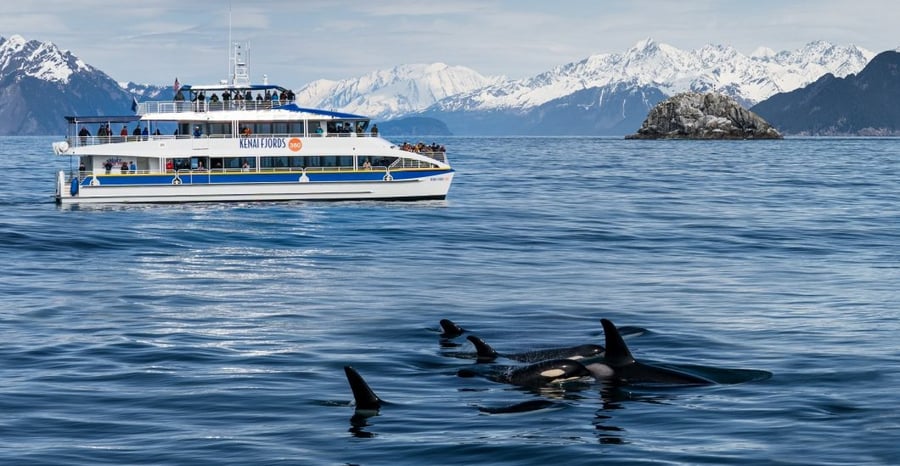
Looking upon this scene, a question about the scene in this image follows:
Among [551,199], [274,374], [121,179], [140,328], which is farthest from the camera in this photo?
[551,199]

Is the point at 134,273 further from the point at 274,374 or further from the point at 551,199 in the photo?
the point at 551,199

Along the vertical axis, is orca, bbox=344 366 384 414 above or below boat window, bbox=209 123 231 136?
below

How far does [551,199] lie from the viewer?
78.1 meters

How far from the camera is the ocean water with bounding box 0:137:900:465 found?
17.0 metres

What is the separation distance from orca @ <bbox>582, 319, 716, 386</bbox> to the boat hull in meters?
51.6

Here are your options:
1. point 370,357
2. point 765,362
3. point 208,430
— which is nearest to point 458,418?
point 208,430

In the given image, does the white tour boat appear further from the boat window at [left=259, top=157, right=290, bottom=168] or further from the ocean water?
the ocean water

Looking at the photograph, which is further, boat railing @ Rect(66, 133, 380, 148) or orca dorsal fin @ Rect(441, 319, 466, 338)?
boat railing @ Rect(66, 133, 380, 148)

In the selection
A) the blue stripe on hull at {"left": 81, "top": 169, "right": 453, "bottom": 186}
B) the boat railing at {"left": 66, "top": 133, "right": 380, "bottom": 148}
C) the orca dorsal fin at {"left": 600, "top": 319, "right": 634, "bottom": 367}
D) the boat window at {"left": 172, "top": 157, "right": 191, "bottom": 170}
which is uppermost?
the boat railing at {"left": 66, "top": 133, "right": 380, "bottom": 148}

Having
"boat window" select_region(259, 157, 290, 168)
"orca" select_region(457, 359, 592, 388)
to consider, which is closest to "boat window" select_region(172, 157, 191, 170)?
"boat window" select_region(259, 157, 290, 168)

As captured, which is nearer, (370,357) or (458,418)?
(458,418)

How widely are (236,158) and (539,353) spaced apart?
5138 cm

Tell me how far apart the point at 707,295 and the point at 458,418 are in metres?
15.9

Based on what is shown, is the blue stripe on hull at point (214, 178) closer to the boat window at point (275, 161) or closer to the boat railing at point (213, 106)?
the boat window at point (275, 161)
